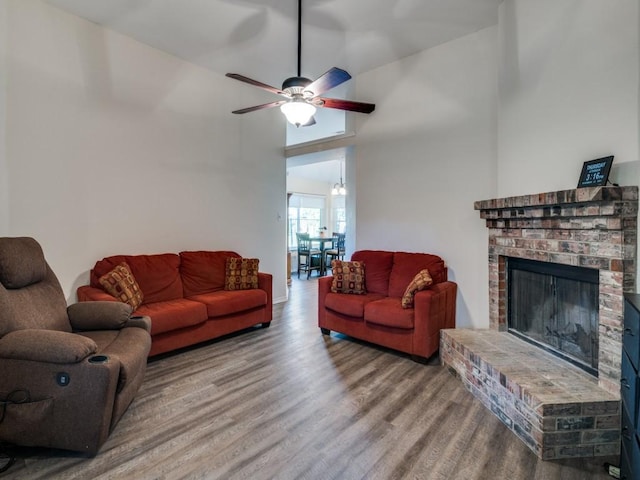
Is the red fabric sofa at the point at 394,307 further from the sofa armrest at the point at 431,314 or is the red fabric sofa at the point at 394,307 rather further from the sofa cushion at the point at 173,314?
the sofa cushion at the point at 173,314

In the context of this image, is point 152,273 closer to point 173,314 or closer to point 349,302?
point 173,314

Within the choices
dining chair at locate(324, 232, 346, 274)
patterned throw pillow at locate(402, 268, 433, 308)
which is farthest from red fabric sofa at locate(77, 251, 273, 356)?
dining chair at locate(324, 232, 346, 274)

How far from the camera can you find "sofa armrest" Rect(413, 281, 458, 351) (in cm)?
288

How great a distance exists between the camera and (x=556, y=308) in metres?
2.50

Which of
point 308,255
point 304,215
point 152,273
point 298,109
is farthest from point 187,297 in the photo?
point 304,215

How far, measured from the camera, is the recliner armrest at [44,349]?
1.66 metres

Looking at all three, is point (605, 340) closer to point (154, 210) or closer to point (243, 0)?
point (243, 0)

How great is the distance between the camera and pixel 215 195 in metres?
4.37

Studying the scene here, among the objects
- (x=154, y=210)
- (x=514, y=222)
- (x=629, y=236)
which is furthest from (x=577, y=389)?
(x=154, y=210)

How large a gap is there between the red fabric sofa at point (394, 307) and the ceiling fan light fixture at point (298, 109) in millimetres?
1777

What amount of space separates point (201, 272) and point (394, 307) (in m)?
2.22

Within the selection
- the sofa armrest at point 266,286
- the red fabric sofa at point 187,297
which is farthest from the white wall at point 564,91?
the red fabric sofa at point 187,297

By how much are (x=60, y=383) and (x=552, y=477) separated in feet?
8.34

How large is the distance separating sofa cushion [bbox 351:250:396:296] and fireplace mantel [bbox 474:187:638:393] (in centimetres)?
144
